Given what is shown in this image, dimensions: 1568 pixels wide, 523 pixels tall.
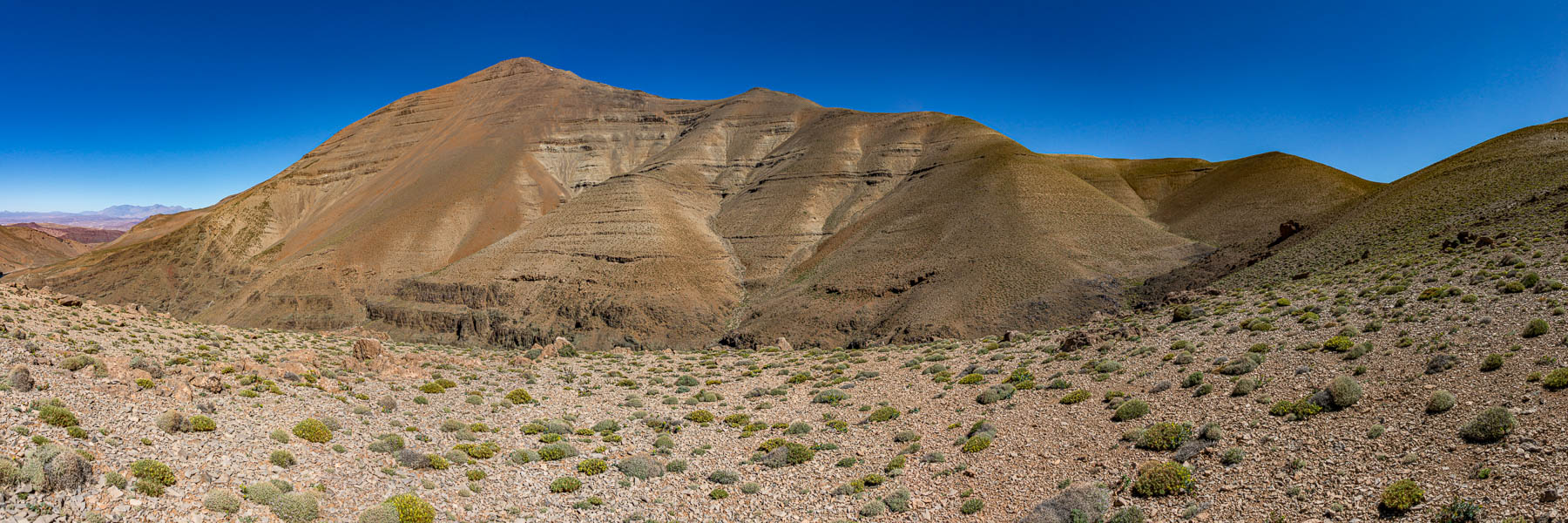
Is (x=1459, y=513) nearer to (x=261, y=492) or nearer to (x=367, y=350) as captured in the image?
(x=261, y=492)

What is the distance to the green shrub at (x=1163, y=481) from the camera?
12328 millimetres

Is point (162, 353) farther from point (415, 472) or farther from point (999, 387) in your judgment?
point (999, 387)

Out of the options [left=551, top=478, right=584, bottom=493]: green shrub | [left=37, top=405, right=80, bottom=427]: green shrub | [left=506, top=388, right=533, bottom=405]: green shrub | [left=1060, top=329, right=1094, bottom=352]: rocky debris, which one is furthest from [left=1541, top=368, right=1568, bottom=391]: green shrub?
[left=37, top=405, right=80, bottom=427]: green shrub

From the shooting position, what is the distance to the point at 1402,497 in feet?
32.0

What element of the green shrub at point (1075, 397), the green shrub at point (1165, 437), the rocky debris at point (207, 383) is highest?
the rocky debris at point (207, 383)

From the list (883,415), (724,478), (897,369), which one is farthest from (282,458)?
(897,369)

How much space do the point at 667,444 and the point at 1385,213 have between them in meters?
52.5

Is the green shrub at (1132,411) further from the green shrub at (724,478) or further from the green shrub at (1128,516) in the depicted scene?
the green shrub at (724,478)

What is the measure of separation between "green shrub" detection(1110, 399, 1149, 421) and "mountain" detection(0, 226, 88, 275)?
211176mm

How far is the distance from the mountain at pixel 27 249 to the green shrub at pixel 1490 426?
217 m

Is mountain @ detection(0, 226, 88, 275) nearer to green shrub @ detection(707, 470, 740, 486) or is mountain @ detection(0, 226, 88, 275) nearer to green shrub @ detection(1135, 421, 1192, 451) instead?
green shrub @ detection(707, 470, 740, 486)

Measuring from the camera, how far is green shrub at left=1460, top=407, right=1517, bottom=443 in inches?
419

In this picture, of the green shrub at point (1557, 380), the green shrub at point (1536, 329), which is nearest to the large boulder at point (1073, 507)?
the green shrub at point (1557, 380)

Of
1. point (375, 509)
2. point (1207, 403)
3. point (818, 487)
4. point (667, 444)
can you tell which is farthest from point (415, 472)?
point (1207, 403)
